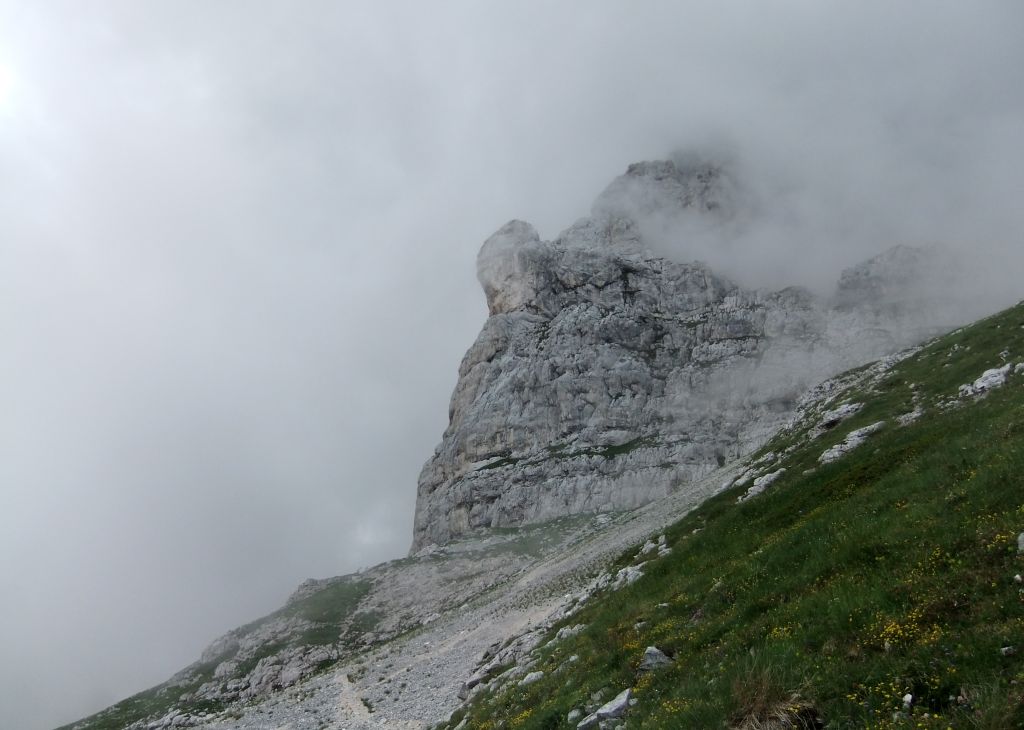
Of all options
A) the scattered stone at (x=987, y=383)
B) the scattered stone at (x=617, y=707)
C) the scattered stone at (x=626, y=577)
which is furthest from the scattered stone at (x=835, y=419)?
the scattered stone at (x=617, y=707)

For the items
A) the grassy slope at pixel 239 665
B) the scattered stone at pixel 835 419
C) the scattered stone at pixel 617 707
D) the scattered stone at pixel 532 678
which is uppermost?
the grassy slope at pixel 239 665

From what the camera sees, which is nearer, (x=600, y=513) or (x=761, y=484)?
(x=761, y=484)

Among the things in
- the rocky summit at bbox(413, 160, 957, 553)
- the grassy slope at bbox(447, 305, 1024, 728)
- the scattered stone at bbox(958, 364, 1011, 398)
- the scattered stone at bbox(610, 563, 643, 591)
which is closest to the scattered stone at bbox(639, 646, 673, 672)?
the grassy slope at bbox(447, 305, 1024, 728)

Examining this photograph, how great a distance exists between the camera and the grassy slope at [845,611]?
9609mm

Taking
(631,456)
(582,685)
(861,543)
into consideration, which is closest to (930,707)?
(861,543)

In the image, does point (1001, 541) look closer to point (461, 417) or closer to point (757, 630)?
point (757, 630)

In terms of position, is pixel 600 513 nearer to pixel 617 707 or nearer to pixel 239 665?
pixel 239 665

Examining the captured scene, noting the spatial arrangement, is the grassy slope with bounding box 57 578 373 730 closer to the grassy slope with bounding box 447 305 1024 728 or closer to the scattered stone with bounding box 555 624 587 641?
the scattered stone with bounding box 555 624 587 641

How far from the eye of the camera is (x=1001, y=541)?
39.6ft

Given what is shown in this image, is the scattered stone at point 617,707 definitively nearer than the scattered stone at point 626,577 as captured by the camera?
Yes

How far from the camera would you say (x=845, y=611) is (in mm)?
12773

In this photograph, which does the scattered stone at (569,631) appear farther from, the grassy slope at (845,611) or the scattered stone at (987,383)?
the scattered stone at (987,383)

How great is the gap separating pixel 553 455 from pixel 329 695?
4687 inches

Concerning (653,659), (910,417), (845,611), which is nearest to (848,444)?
(910,417)
